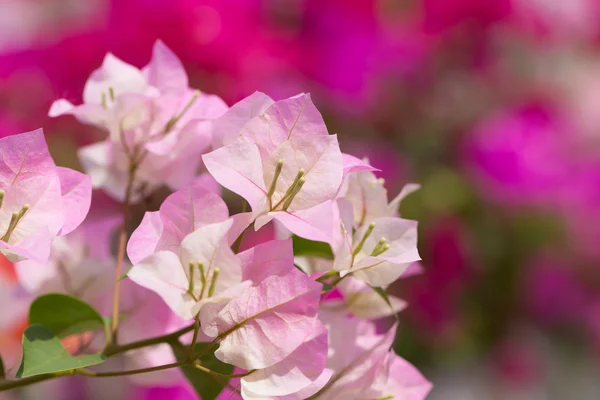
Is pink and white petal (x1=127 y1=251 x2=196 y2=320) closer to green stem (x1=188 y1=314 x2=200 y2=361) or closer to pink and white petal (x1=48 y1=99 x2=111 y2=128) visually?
green stem (x1=188 y1=314 x2=200 y2=361)

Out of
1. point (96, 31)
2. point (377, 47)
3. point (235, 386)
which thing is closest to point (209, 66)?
point (96, 31)

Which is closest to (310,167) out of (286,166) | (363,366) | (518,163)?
(286,166)

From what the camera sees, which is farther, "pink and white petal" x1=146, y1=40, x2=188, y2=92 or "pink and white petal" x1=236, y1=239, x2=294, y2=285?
"pink and white petal" x1=146, y1=40, x2=188, y2=92

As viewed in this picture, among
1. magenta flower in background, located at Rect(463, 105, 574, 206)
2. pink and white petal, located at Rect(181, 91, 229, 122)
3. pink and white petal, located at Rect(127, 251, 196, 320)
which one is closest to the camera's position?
pink and white petal, located at Rect(127, 251, 196, 320)

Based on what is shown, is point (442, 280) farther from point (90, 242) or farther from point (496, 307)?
point (90, 242)

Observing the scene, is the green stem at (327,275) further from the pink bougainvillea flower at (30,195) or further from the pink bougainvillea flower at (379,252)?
the pink bougainvillea flower at (30,195)

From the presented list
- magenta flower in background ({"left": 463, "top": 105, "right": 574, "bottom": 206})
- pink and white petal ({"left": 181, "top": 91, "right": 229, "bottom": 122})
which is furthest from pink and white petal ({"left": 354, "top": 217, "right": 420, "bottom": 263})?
magenta flower in background ({"left": 463, "top": 105, "right": 574, "bottom": 206})

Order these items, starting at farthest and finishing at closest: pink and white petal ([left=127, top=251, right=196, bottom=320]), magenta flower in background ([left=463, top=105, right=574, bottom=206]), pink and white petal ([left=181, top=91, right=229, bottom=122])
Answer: magenta flower in background ([left=463, top=105, right=574, bottom=206]) → pink and white petal ([left=181, top=91, right=229, bottom=122]) → pink and white petal ([left=127, top=251, right=196, bottom=320])
